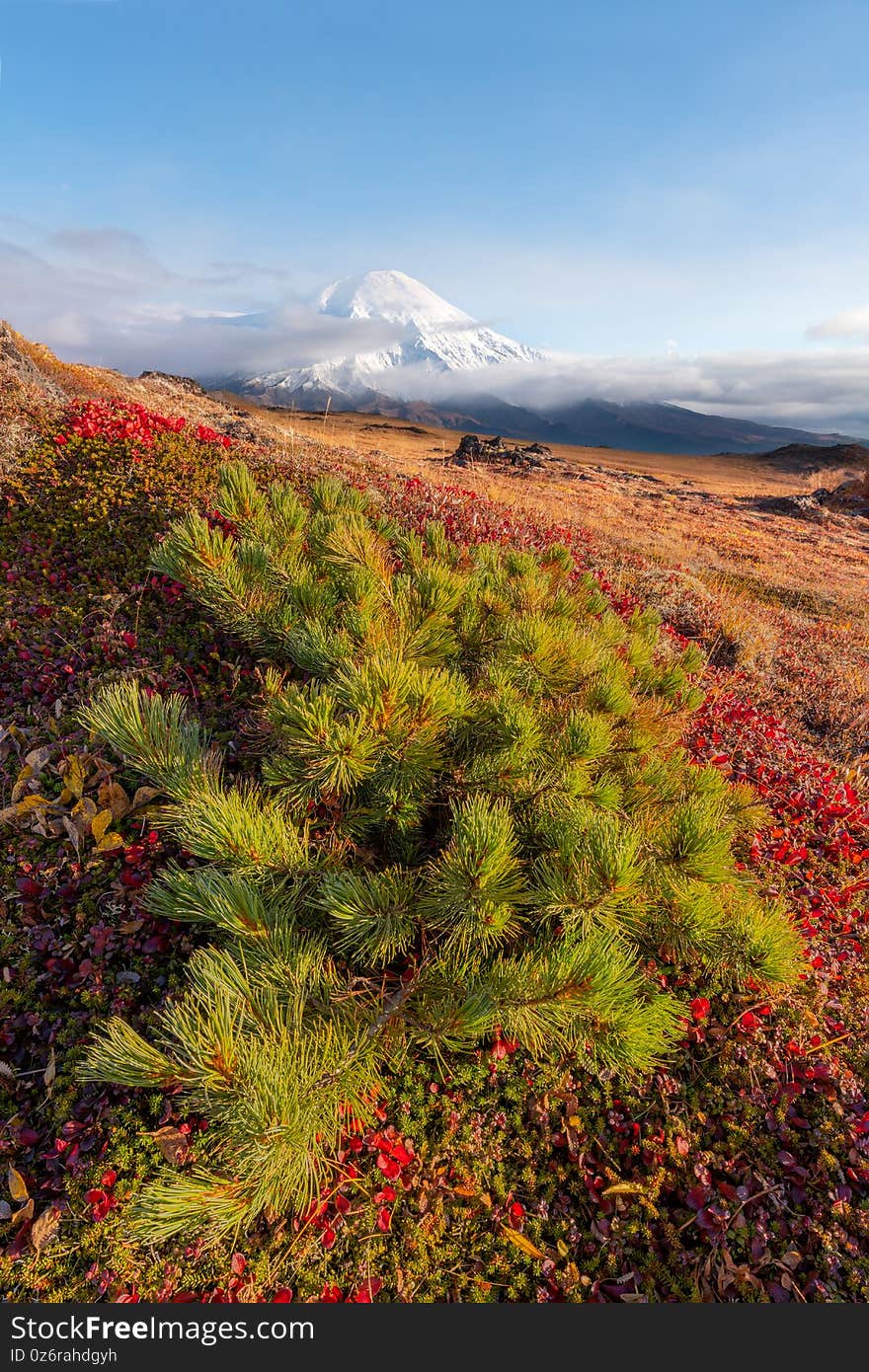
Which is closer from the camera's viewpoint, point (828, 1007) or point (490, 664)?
→ point (490, 664)

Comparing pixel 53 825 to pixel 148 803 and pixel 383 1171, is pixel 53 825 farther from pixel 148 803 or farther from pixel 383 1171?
pixel 383 1171

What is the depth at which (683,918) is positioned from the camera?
2.32 m

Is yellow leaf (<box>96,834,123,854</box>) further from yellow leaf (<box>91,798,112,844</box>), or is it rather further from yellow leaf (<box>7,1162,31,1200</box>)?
yellow leaf (<box>7,1162,31,1200</box>)

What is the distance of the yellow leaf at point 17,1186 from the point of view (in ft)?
8.25

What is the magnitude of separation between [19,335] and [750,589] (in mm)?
23284

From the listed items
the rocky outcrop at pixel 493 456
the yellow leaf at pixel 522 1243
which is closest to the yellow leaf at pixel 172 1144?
the yellow leaf at pixel 522 1243

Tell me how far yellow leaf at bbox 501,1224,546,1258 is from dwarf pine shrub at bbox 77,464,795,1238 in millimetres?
848

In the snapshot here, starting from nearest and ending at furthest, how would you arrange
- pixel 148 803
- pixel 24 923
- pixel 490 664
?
pixel 490 664 < pixel 24 923 < pixel 148 803

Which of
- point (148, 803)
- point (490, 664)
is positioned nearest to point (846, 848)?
point (490, 664)

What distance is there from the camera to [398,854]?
114 inches

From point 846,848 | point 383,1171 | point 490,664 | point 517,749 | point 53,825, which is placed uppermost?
point 490,664

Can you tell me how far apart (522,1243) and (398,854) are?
2.02 meters


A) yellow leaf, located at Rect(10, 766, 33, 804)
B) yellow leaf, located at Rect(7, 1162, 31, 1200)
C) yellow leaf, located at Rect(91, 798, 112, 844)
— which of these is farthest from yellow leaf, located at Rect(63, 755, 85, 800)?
yellow leaf, located at Rect(7, 1162, 31, 1200)

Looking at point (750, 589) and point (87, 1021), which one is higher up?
point (750, 589)
